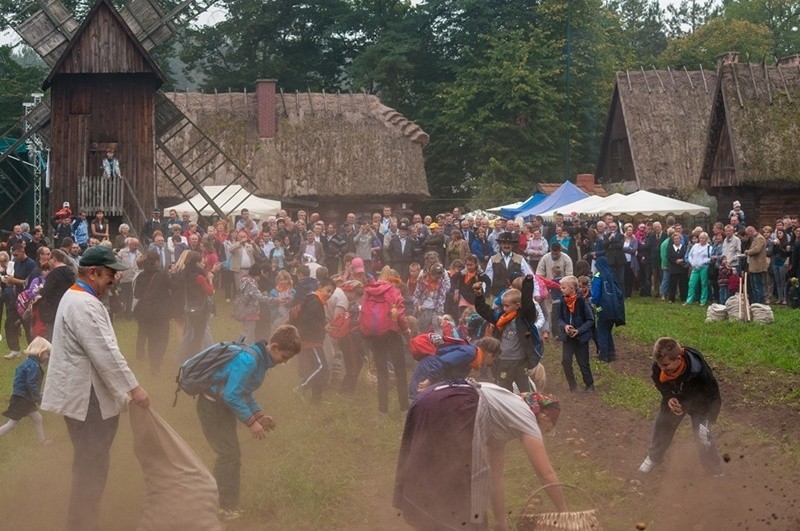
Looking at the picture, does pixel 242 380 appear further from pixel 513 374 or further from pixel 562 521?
pixel 513 374

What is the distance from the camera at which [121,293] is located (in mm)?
24812

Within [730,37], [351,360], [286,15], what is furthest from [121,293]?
[730,37]

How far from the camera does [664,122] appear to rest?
50.6 metres

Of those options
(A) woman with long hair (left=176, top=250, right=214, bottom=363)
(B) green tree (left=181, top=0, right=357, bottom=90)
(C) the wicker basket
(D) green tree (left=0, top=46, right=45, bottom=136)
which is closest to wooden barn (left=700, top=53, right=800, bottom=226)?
(A) woman with long hair (left=176, top=250, right=214, bottom=363)

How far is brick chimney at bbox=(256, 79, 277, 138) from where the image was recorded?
50469 mm

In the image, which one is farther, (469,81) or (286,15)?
(286,15)

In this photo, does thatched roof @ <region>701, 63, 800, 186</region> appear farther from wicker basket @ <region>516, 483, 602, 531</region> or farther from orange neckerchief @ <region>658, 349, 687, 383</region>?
wicker basket @ <region>516, 483, 602, 531</region>

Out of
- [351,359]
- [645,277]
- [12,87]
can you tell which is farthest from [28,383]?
[12,87]

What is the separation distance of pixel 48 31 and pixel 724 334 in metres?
24.4

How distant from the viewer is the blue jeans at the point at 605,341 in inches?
745

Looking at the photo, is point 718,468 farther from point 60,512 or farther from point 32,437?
point 32,437

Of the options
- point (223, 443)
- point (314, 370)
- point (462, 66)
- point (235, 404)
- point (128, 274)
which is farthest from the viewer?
point (462, 66)

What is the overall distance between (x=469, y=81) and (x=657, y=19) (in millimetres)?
54131

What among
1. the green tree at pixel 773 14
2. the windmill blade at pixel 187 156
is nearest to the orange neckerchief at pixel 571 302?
the windmill blade at pixel 187 156
